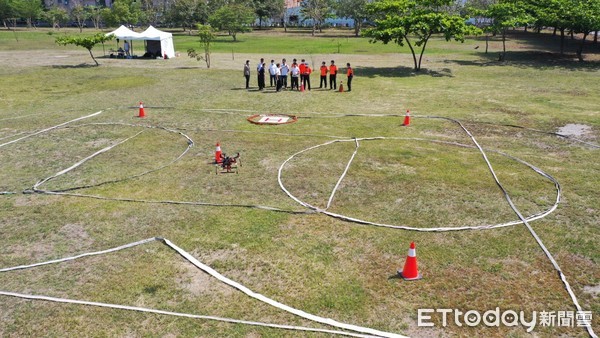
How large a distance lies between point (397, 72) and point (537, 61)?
1339cm

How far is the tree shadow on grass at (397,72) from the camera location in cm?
3192

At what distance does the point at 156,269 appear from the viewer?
8.43m

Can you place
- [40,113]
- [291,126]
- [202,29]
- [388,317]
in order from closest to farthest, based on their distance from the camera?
[388,317] → [291,126] → [40,113] → [202,29]

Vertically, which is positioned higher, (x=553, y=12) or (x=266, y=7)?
(x=266, y=7)

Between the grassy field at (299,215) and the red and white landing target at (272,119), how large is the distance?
57cm

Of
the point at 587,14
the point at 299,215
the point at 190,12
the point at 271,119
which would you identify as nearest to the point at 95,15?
the point at 190,12

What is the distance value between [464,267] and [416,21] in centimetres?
2608

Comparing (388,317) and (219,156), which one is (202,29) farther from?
(388,317)

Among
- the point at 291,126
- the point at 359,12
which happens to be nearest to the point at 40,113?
the point at 291,126

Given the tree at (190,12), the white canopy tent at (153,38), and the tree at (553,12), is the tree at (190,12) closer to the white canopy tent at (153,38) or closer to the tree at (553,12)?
the white canopy tent at (153,38)

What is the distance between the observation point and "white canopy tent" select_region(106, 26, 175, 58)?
41469 mm

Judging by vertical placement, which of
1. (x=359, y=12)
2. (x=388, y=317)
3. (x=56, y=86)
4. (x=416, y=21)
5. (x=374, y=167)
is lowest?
(x=388, y=317)

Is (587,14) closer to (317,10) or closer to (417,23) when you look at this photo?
(417,23)

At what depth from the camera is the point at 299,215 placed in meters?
10.5
